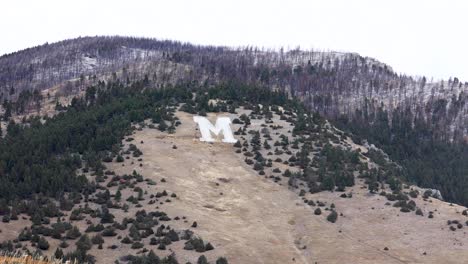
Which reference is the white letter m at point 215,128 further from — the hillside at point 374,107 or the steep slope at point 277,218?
the hillside at point 374,107

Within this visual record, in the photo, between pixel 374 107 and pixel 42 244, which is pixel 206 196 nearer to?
pixel 42 244

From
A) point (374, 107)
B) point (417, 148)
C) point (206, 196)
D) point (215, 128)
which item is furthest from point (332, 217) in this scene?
point (374, 107)

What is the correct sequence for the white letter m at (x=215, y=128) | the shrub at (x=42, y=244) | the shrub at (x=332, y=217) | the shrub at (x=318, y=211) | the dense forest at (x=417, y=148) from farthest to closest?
the dense forest at (x=417, y=148) < the white letter m at (x=215, y=128) < the shrub at (x=318, y=211) < the shrub at (x=332, y=217) < the shrub at (x=42, y=244)

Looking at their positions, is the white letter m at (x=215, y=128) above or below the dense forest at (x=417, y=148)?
above

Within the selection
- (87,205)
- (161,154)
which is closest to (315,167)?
(161,154)

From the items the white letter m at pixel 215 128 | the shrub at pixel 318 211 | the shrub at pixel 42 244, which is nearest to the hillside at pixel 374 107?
the white letter m at pixel 215 128

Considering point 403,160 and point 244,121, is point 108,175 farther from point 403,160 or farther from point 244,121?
point 403,160
